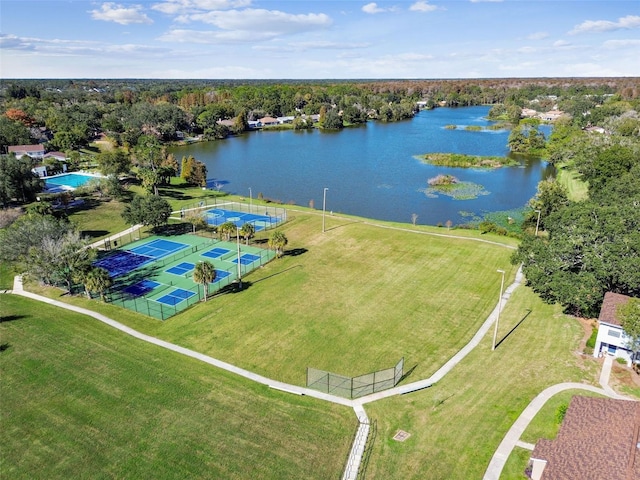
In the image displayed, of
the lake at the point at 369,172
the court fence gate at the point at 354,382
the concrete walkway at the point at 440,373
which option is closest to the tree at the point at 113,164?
the lake at the point at 369,172

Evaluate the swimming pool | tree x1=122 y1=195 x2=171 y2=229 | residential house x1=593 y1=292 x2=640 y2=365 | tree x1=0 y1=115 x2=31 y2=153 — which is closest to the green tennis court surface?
tree x1=122 y1=195 x2=171 y2=229

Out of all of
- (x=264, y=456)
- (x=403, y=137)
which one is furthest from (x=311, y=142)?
(x=264, y=456)

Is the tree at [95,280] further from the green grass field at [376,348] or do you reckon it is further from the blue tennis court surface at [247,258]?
the blue tennis court surface at [247,258]

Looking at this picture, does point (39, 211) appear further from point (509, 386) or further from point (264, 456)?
point (509, 386)

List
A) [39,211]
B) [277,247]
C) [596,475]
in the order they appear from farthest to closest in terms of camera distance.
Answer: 1. [39,211]
2. [277,247]
3. [596,475]

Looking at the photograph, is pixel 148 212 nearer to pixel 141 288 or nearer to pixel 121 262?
pixel 121 262

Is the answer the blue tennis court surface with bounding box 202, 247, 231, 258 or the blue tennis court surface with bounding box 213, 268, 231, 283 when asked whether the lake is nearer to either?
the blue tennis court surface with bounding box 202, 247, 231, 258

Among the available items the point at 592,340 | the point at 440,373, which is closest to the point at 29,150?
the point at 440,373
